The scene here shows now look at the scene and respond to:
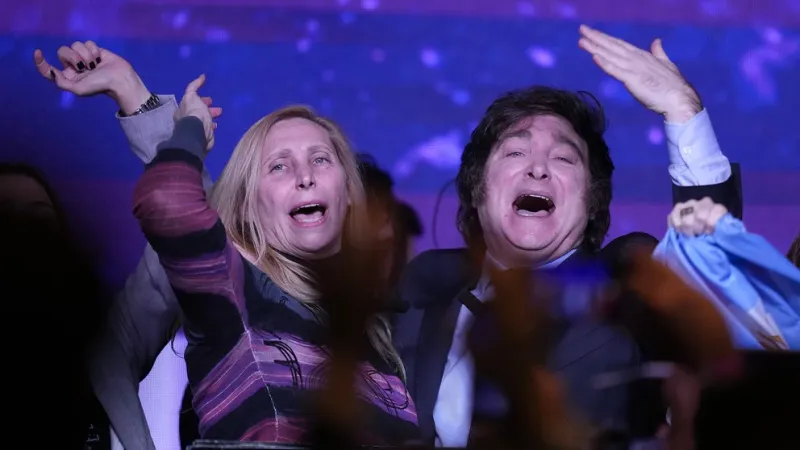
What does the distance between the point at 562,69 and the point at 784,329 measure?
85 centimetres

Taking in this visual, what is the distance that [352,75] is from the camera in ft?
7.77

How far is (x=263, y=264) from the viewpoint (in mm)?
1964

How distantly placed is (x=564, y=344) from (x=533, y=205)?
327 millimetres

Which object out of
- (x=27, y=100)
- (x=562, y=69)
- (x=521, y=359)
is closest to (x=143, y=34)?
(x=27, y=100)

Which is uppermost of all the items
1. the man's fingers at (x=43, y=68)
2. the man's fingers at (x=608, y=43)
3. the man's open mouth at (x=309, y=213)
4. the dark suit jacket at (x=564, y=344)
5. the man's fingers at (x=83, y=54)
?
the man's fingers at (x=608, y=43)

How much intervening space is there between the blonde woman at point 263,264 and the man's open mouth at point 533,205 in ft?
1.14

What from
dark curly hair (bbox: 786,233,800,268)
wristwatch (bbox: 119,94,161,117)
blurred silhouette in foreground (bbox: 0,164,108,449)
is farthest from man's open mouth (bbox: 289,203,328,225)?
dark curly hair (bbox: 786,233,800,268)

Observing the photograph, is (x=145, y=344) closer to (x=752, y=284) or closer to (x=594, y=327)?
(x=594, y=327)

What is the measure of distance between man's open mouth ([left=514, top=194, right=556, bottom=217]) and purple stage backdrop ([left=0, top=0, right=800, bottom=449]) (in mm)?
275

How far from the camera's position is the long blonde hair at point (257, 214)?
1965 millimetres

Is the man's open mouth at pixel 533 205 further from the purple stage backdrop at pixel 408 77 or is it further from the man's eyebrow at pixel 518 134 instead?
the purple stage backdrop at pixel 408 77

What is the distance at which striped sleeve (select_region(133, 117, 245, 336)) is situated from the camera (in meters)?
1.70

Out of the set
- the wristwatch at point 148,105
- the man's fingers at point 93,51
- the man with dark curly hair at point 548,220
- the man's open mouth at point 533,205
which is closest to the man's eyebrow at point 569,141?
the man with dark curly hair at point 548,220

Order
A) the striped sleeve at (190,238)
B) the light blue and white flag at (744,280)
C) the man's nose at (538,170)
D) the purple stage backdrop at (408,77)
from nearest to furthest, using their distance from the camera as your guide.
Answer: the striped sleeve at (190,238)
the light blue and white flag at (744,280)
the man's nose at (538,170)
the purple stage backdrop at (408,77)
